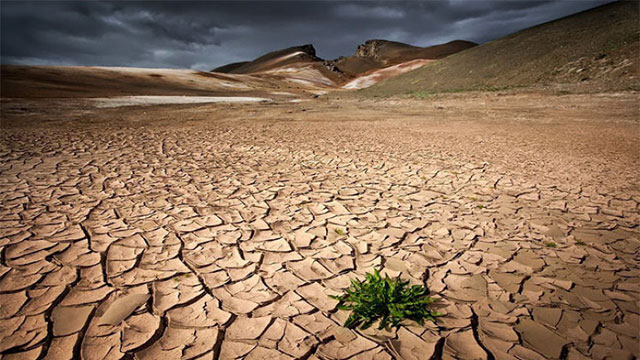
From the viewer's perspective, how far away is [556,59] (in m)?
18.0

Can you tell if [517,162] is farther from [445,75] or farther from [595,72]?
[445,75]

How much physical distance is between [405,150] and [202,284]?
4.50 meters

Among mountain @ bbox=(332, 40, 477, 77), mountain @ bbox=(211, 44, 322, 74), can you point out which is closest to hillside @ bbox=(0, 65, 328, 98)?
mountain @ bbox=(211, 44, 322, 74)

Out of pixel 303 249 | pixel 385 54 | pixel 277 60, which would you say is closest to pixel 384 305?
pixel 303 249

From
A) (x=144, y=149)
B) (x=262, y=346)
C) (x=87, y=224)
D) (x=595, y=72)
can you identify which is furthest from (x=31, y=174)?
(x=595, y=72)

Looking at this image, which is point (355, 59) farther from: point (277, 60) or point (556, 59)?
point (556, 59)

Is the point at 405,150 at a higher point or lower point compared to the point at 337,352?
higher

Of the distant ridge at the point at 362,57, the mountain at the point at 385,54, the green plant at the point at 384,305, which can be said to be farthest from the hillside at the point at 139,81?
the mountain at the point at 385,54

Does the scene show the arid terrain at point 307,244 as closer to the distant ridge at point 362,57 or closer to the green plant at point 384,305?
the green plant at point 384,305

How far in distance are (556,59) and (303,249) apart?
75.3 feet

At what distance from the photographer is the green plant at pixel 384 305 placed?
1.58 meters

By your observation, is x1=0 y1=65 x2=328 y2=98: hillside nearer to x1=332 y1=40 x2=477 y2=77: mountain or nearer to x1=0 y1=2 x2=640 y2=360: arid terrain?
x1=0 y1=2 x2=640 y2=360: arid terrain

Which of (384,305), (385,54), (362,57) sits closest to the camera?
(384,305)

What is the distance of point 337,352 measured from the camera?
1.44 meters
